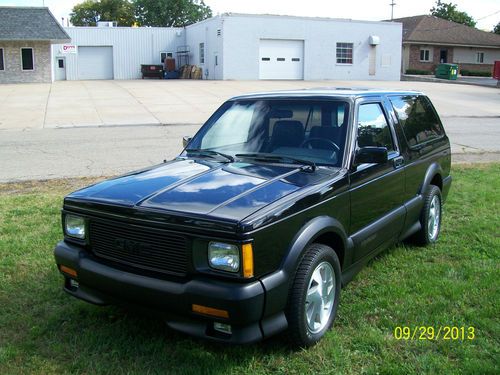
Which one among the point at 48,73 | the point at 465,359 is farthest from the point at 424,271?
the point at 48,73

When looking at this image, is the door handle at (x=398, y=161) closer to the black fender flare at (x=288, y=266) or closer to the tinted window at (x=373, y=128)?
the tinted window at (x=373, y=128)

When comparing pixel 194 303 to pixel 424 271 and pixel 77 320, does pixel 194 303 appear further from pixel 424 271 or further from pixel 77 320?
pixel 424 271

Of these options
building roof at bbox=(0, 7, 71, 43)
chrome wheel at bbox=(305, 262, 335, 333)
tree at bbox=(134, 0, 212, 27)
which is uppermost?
tree at bbox=(134, 0, 212, 27)

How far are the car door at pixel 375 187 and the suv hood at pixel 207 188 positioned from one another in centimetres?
40

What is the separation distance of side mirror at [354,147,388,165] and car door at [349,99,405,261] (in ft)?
0.32

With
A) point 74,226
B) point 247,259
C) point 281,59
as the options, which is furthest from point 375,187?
point 281,59

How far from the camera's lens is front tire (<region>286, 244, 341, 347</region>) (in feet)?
10.8

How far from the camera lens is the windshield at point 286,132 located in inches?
166

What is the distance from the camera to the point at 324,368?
10.7 feet

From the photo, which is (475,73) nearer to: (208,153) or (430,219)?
(430,219)

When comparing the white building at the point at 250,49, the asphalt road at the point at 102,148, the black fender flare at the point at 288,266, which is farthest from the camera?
the white building at the point at 250,49

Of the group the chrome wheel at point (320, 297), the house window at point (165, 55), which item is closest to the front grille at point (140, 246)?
the chrome wheel at point (320, 297)

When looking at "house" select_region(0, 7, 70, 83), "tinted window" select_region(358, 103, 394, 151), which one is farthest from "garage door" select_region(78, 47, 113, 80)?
"tinted window" select_region(358, 103, 394, 151)

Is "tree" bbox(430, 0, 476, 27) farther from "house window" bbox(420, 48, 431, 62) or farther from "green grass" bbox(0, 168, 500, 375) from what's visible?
"green grass" bbox(0, 168, 500, 375)
